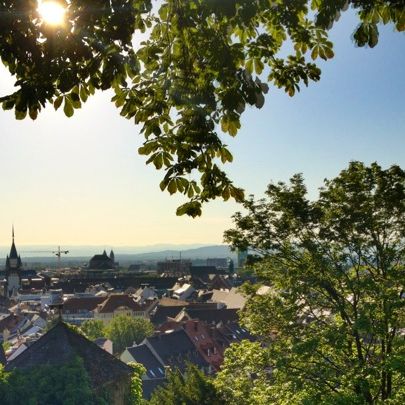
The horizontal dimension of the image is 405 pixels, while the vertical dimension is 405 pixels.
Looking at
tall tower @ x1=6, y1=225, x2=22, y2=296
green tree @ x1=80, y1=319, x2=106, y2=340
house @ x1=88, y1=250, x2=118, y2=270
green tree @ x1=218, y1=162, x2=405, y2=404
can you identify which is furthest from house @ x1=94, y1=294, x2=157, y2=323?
house @ x1=88, y1=250, x2=118, y2=270

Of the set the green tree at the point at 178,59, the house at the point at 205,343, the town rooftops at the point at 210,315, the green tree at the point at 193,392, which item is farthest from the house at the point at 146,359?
the green tree at the point at 178,59

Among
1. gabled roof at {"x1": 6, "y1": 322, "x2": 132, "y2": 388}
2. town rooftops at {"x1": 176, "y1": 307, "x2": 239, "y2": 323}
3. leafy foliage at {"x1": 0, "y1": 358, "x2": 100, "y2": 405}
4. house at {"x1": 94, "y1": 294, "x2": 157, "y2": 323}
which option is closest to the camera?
leafy foliage at {"x1": 0, "y1": 358, "x2": 100, "y2": 405}

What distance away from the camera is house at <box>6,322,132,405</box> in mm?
24859

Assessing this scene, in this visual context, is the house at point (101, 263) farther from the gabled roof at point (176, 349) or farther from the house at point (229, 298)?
the gabled roof at point (176, 349)

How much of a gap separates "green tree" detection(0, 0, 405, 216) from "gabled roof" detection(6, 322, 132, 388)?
71.6 ft

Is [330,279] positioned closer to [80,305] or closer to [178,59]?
[178,59]

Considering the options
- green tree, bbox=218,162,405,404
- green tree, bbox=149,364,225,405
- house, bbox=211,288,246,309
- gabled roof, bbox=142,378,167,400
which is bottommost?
gabled roof, bbox=142,378,167,400

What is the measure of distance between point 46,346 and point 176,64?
23.7 meters

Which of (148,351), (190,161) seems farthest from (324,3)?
(148,351)

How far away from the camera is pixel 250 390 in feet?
55.4

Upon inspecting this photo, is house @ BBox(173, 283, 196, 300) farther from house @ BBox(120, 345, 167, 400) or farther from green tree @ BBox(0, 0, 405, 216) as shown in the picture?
green tree @ BBox(0, 0, 405, 216)

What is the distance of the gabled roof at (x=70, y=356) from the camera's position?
2505 centimetres

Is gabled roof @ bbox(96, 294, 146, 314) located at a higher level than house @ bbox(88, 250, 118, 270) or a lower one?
lower

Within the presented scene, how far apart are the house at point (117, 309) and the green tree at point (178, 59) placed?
262ft
